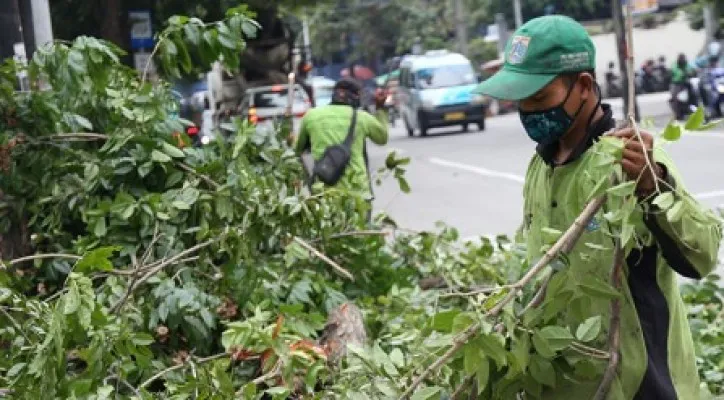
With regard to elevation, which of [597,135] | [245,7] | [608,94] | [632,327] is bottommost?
[608,94]

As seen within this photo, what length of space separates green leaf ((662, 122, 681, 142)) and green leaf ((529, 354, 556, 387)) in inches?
22.2

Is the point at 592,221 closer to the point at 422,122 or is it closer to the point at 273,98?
the point at 273,98

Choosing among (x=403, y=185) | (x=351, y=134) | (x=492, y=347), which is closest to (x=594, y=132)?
(x=492, y=347)

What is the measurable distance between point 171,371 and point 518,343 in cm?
189

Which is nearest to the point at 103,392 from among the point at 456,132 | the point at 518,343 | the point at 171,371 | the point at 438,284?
the point at 171,371

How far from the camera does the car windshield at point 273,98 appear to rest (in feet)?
83.7

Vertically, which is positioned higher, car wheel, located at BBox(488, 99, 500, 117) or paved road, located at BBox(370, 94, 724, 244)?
paved road, located at BBox(370, 94, 724, 244)

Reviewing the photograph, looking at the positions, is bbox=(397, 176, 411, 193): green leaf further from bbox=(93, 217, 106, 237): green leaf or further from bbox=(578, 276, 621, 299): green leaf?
bbox=(578, 276, 621, 299): green leaf

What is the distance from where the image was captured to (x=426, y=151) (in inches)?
1057

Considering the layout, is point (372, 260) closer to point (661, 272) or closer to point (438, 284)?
point (438, 284)

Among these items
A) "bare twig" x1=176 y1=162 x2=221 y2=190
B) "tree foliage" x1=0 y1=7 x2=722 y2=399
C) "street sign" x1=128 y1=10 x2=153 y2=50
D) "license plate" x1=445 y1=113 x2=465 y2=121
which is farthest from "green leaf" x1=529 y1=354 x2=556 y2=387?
"license plate" x1=445 y1=113 x2=465 y2=121

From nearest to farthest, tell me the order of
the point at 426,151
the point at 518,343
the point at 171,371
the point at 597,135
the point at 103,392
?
the point at 518,343
the point at 597,135
the point at 103,392
the point at 171,371
the point at 426,151

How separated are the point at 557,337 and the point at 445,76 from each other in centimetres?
2923

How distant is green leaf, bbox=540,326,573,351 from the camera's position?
2.78 m
